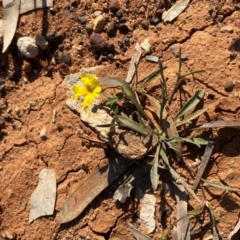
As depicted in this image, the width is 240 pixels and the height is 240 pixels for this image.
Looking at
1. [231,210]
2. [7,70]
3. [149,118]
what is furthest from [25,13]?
[231,210]

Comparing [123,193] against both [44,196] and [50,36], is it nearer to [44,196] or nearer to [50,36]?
[44,196]

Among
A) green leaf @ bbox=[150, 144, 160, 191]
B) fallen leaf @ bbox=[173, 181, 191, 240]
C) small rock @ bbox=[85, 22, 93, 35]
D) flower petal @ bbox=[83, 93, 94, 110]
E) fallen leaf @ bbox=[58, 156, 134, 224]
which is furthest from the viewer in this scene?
small rock @ bbox=[85, 22, 93, 35]

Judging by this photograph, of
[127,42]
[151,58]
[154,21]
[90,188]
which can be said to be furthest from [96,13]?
[90,188]

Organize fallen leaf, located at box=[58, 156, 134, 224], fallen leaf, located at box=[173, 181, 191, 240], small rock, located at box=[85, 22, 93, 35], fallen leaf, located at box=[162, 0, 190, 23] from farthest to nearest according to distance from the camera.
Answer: small rock, located at box=[85, 22, 93, 35], fallen leaf, located at box=[162, 0, 190, 23], fallen leaf, located at box=[58, 156, 134, 224], fallen leaf, located at box=[173, 181, 191, 240]

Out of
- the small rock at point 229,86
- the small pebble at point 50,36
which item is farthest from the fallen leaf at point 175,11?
the small pebble at point 50,36

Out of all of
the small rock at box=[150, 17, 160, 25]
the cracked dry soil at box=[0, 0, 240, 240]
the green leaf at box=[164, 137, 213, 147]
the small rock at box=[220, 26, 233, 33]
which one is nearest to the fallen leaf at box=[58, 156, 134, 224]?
the cracked dry soil at box=[0, 0, 240, 240]

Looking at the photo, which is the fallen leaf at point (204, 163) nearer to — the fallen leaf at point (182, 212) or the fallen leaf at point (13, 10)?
the fallen leaf at point (182, 212)

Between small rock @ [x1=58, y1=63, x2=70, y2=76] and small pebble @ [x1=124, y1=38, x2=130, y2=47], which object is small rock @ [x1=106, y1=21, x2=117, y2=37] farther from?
small rock @ [x1=58, y1=63, x2=70, y2=76]
